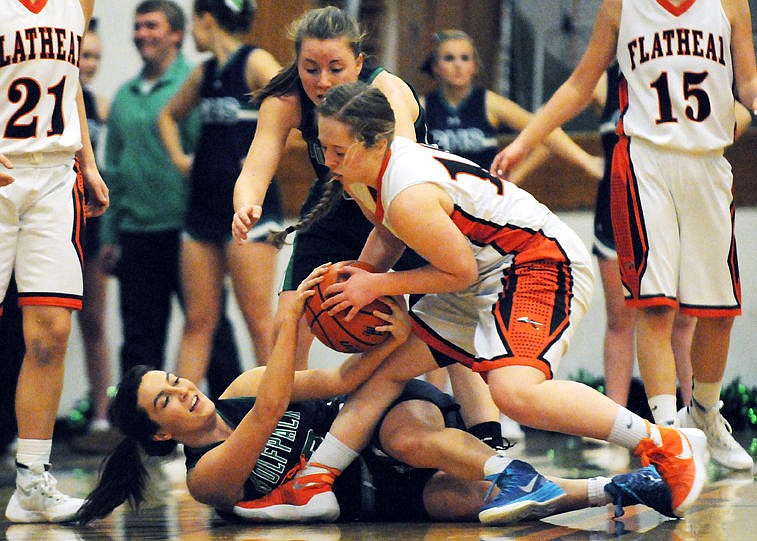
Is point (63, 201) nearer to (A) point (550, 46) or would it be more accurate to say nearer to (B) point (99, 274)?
(B) point (99, 274)

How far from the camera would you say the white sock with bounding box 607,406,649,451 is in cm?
384

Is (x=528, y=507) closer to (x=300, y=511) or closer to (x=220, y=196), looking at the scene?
(x=300, y=511)

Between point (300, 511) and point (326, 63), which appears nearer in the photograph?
point (300, 511)

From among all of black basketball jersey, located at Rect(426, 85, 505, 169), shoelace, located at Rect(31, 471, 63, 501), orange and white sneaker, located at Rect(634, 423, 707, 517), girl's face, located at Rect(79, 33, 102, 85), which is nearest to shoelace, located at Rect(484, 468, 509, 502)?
orange and white sneaker, located at Rect(634, 423, 707, 517)

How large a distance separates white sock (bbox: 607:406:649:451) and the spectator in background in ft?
8.92

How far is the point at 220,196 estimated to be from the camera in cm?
639

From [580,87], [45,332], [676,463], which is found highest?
[580,87]

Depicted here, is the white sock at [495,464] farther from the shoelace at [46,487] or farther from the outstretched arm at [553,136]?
the outstretched arm at [553,136]

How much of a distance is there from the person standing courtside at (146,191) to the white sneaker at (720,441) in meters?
2.94

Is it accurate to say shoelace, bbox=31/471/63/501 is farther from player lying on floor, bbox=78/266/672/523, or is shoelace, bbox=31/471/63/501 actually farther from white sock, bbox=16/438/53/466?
player lying on floor, bbox=78/266/672/523

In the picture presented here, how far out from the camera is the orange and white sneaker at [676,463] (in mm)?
3805

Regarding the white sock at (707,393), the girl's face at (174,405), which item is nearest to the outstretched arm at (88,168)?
the girl's face at (174,405)

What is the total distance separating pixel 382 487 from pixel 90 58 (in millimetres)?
3701

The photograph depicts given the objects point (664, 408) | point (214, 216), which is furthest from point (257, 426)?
point (214, 216)
